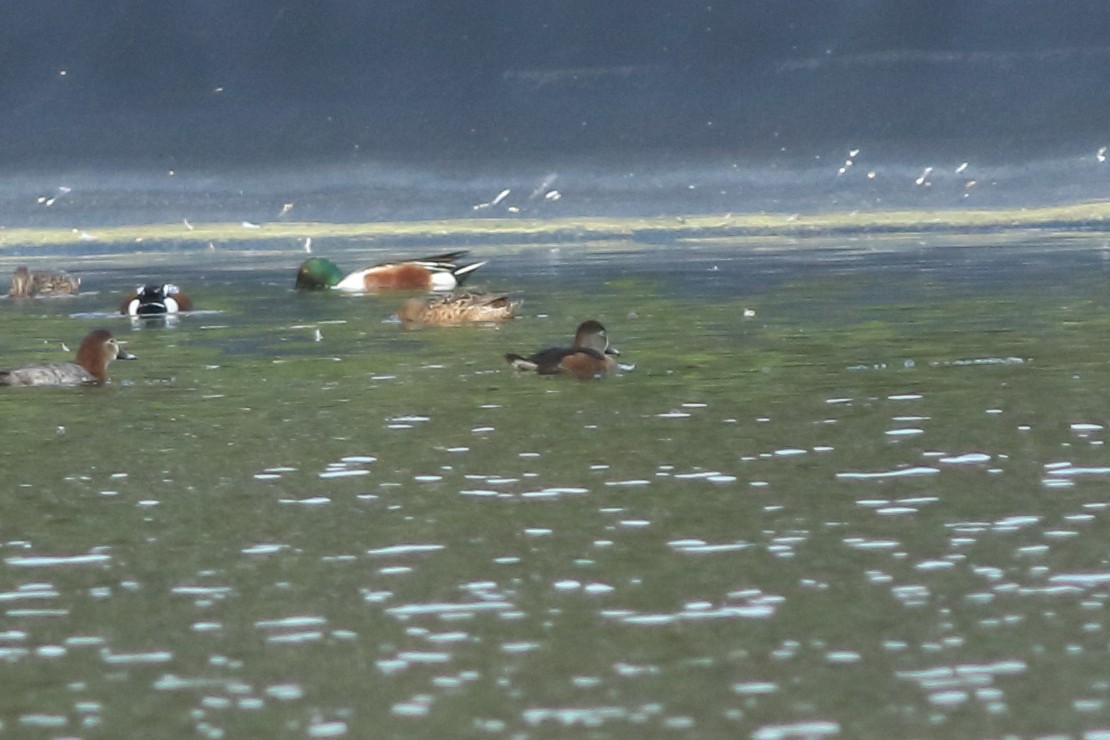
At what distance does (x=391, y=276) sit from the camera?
40219 mm

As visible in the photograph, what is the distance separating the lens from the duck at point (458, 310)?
29359mm

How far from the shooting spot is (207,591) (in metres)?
10.8

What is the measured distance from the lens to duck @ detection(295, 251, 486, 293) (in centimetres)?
4003

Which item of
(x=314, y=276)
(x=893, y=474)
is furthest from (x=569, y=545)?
(x=314, y=276)

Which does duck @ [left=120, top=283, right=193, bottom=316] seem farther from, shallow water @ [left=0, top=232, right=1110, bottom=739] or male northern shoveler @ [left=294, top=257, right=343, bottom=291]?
shallow water @ [left=0, top=232, right=1110, bottom=739]

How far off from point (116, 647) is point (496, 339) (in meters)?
17.0

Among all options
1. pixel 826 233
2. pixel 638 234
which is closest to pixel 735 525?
pixel 826 233

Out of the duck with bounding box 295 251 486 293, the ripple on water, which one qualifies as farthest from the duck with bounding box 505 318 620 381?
the duck with bounding box 295 251 486 293

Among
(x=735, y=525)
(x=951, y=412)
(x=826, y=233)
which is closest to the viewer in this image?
(x=735, y=525)

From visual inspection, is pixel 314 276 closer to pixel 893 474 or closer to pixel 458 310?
pixel 458 310

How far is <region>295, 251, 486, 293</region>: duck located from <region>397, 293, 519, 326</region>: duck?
1028 cm

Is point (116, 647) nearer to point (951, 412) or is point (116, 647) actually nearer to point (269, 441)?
point (269, 441)

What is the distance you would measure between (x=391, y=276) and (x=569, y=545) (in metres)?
28.7

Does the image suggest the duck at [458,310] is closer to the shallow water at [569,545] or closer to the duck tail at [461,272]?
the shallow water at [569,545]
